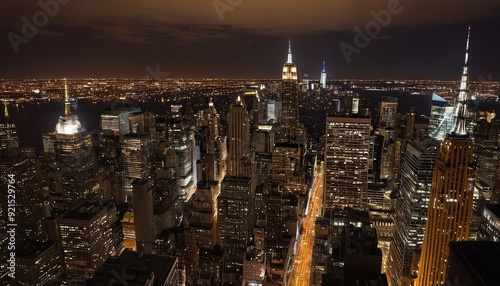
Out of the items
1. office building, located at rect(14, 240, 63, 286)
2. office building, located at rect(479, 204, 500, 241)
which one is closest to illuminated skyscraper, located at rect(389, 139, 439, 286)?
office building, located at rect(479, 204, 500, 241)

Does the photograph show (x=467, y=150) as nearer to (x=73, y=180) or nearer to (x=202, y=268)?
(x=202, y=268)

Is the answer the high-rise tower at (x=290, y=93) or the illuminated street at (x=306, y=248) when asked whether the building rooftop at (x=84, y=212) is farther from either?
the high-rise tower at (x=290, y=93)

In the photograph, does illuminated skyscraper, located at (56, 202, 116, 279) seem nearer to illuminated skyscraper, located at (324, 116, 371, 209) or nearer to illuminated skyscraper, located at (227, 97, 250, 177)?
illuminated skyscraper, located at (324, 116, 371, 209)

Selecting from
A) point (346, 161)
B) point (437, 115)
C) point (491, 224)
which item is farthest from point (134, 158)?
point (437, 115)

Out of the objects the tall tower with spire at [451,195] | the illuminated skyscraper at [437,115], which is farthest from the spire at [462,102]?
the illuminated skyscraper at [437,115]

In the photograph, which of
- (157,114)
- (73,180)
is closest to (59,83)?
(73,180)
